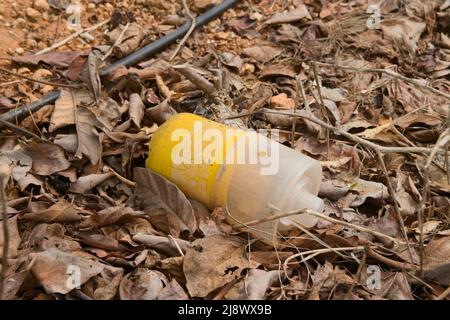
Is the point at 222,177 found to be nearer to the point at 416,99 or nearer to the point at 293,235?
the point at 293,235

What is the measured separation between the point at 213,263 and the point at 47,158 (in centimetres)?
69

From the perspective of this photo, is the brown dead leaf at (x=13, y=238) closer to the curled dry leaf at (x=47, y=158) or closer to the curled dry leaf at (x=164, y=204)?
the curled dry leaf at (x=47, y=158)

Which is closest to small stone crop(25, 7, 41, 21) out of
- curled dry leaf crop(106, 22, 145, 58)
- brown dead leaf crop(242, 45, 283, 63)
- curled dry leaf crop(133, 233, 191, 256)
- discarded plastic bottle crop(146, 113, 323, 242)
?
curled dry leaf crop(106, 22, 145, 58)

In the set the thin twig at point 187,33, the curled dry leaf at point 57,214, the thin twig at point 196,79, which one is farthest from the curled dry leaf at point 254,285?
the thin twig at point 187,33

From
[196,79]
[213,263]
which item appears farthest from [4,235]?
[196,79]

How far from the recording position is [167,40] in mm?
2744

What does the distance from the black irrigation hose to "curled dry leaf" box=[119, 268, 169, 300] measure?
0.83 meters

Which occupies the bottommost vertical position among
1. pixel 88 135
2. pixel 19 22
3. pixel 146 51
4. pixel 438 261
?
pixel 438 261

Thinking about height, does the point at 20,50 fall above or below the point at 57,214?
above

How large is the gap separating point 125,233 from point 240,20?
141 cm

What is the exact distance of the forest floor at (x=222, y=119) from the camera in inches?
72.5

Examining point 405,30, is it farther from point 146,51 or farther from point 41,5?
point 41,5

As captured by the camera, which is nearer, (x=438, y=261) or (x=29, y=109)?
(x=438, y=261)

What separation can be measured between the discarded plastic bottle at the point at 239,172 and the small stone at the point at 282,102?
0.52m
